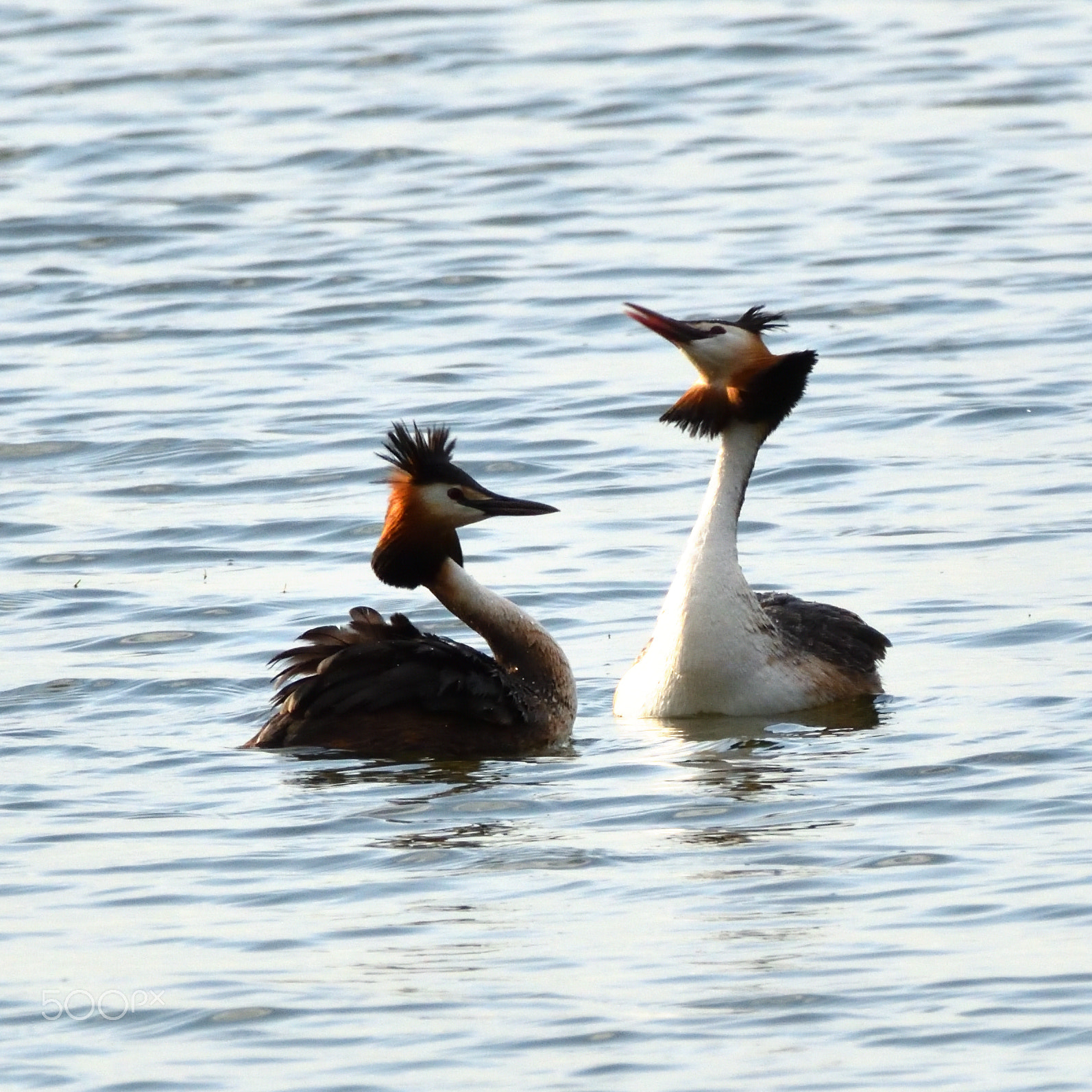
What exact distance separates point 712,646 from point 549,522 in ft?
10.3

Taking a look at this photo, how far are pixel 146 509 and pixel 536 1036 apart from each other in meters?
7.13

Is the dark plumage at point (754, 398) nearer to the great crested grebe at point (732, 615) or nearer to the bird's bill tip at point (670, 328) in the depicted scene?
the great crested grebe at point (732, 615)

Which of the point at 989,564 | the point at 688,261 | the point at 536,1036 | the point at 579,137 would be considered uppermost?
the point at 579,137

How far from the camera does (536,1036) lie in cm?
661

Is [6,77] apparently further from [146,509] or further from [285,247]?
[146,509]

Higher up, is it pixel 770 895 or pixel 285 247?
pixel 285 247

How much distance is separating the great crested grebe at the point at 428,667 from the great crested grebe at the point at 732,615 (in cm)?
44

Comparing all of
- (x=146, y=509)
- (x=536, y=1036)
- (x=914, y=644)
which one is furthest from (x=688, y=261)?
(x=536, y=1036)

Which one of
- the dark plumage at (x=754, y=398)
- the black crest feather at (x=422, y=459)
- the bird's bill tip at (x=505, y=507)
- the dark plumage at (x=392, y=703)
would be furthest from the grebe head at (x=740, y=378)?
the dark plumage at (x=392, y=703)

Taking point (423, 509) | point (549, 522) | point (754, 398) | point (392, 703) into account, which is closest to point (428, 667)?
point (392, 703)

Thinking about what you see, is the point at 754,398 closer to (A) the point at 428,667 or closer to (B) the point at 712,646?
(B) the point at 712,646

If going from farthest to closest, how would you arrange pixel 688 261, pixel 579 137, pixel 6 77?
pixel 6 77, pixel 579 137, pixel 688 261

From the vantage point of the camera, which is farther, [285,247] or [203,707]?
[285,247]

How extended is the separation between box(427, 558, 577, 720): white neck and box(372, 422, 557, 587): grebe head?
3.7 inches
